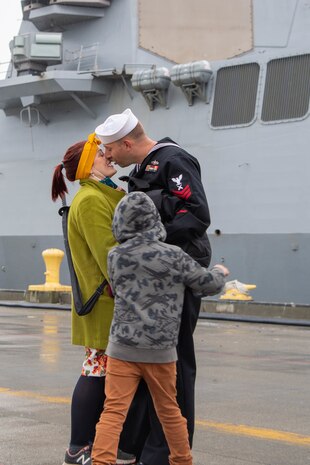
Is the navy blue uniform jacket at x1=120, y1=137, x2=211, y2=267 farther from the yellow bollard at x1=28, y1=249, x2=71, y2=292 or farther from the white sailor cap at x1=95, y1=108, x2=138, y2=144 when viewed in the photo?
the yellow bollard at x1=28, y1=249, x2=71, y2=292

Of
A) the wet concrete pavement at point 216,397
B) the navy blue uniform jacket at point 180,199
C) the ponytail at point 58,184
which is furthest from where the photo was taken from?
the wet concrete pavement at point 216,397

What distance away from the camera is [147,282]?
4.02 meters

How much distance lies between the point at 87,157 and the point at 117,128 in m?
0.28

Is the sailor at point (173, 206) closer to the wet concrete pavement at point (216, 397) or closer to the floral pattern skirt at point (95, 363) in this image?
the floral pattern skirt at point (95, 363)

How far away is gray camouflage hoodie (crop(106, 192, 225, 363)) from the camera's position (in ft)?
13.1

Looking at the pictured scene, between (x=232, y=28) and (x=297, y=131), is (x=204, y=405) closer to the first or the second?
(x=297, y=131)

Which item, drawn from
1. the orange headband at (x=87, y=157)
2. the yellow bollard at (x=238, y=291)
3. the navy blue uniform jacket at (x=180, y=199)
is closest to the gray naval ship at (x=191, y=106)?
the yellow bollard at (x=238, y=291)

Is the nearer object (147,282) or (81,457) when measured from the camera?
(147,282)

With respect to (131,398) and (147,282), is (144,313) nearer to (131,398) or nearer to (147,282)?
(147,282)

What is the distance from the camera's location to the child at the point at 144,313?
4.01 m

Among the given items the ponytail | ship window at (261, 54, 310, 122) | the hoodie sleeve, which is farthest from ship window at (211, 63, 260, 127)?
the hoodie sleeve

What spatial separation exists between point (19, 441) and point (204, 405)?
1.77 metres

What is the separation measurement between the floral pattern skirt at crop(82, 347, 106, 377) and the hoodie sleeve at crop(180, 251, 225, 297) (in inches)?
25.7

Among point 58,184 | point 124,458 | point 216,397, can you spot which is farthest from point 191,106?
point 124,458
